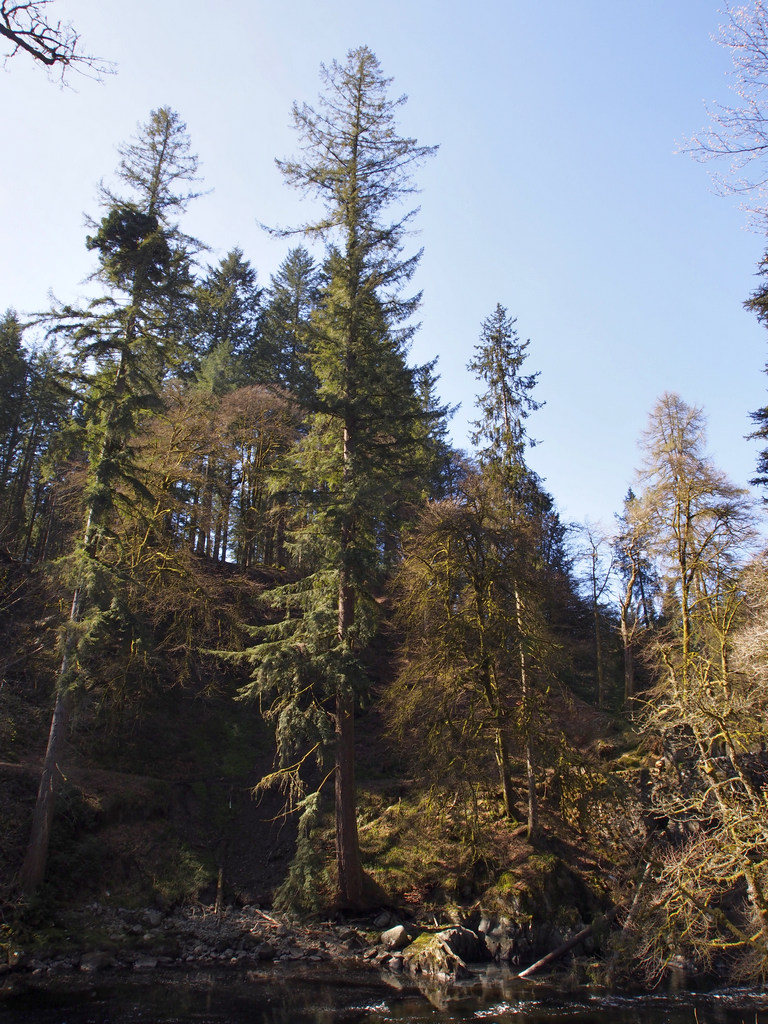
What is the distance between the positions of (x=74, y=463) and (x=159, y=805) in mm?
10872

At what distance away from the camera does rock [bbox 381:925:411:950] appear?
14220mm

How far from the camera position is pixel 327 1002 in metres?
11.5

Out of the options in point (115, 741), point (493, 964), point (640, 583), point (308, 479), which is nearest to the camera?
point (493, 964)

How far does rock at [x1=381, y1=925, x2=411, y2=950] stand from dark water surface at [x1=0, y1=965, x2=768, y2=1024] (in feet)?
3.94

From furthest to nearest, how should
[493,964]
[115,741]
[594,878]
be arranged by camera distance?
[115,741] → [594,878] → [493,964]

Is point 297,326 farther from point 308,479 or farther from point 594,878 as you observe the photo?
point 594,878

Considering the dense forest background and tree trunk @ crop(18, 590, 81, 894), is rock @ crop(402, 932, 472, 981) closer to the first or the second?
the dense forest background

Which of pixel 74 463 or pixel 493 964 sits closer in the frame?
pixel 493 964

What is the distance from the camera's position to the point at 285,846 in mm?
18312

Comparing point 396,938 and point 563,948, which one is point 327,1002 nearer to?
point 396,938

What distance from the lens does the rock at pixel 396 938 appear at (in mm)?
14220

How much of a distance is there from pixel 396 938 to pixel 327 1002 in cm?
313

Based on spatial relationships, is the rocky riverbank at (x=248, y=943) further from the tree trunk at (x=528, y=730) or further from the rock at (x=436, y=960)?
the tree trunk at (x=528, y=730)

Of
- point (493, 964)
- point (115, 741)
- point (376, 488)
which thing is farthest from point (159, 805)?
point (376, 488)
